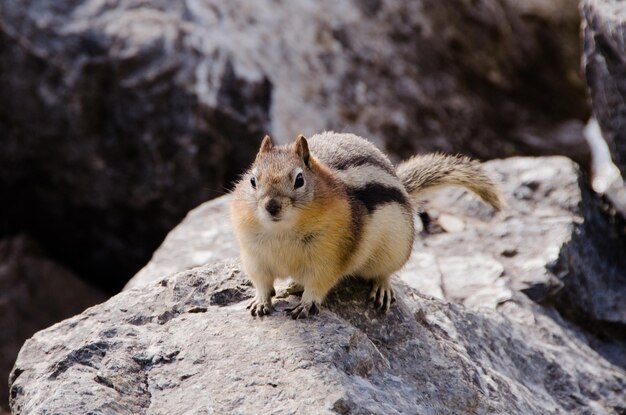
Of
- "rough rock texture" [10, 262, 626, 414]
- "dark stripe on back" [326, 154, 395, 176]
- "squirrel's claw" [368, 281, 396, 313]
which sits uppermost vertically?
"dark stripe on back" [326, 154, 395, 176]

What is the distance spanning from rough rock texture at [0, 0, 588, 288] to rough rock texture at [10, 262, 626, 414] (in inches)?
146

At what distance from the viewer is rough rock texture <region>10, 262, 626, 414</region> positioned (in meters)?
4.23

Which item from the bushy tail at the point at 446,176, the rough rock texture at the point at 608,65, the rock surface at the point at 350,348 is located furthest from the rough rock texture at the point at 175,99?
the rough rock texture at the point at 608,65

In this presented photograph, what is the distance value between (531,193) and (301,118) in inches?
102

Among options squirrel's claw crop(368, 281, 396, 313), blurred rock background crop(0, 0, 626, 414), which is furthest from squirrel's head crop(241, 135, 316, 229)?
blurred rock background crop(0, 0, 626, 414)

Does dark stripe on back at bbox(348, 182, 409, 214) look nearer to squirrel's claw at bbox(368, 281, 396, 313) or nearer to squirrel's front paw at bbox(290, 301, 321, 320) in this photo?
squirrel's claw at bbox(368, 281, 396, 313)

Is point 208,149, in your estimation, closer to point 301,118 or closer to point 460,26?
point 301,118

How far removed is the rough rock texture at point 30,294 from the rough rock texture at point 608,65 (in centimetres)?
502

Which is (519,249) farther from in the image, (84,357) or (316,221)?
(84,357)

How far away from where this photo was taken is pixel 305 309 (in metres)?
4.84

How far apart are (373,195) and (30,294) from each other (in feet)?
16.5

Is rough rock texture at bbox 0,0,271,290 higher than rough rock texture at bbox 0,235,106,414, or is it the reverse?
rough rock texture at bbox 0,0,271,290

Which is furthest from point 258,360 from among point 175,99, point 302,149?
point 175,99

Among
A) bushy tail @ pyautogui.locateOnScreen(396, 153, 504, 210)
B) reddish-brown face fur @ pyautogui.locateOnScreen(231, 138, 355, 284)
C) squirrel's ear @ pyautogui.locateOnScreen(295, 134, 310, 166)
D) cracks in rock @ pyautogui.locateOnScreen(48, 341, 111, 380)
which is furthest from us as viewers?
bushy tail @ pyautogui.locateOnScreen(396, 153, 504, 210)
